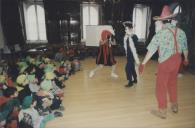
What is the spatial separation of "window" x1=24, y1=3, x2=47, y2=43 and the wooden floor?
337 centimetres

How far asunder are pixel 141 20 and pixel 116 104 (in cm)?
587

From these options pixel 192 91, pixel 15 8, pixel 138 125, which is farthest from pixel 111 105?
pixel 15 8

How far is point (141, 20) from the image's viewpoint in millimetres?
9445

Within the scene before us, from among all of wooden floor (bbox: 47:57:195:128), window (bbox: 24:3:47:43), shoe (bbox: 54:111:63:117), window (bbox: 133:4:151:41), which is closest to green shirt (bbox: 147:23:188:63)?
wooden floor (bbox: 47:57:195:128)

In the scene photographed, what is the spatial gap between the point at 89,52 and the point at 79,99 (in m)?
4.66

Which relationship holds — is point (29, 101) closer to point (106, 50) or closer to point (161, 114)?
point (161, 114)

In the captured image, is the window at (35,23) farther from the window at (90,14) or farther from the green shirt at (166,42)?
the green shirt at (166,42)

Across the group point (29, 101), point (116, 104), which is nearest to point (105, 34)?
point (116, 104)

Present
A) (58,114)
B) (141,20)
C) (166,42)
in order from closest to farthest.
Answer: (166,42), (58,114), (141,20)

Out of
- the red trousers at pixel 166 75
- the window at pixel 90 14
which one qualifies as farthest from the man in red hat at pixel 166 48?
the window at pixel 90 14

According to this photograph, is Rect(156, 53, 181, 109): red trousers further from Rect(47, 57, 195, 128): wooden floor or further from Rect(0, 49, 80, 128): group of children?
Rect(0, 49, 80, 128): group of children

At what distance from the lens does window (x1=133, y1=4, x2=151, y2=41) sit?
926 cm

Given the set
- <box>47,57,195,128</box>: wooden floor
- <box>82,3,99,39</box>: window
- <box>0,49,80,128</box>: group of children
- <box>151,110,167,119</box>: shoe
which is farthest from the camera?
<box>82,3,99,39</box>: window

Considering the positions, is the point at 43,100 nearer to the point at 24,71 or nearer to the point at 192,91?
the point at 24,71
